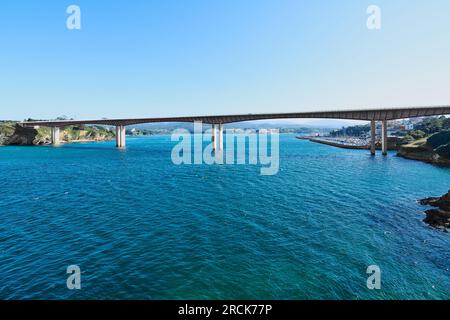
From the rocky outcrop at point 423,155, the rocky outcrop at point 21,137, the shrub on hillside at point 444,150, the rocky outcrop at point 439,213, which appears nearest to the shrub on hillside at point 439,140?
the rocky outcrop at point 423,155

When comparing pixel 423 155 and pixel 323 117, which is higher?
pixel 323 117

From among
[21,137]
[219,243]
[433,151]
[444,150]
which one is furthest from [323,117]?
[21,137]

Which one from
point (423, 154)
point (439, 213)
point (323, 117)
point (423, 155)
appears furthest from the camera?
point (323, 117)

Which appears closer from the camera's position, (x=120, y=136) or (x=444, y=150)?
(x=444, y=150)

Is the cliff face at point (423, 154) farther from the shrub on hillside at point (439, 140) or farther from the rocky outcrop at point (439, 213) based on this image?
the rocky outcrop at point (439, 213)

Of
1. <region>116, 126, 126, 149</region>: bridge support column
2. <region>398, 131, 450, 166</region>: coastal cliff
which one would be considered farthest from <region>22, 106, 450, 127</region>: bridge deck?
<region>116, 126, 126, 149</region>: bridge support column

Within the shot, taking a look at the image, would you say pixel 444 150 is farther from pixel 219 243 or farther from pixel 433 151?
pixel 219 243

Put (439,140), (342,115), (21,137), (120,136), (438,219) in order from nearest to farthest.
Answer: (438,219)
(439,140)
(342,115)
(120,136)
(21,137)
